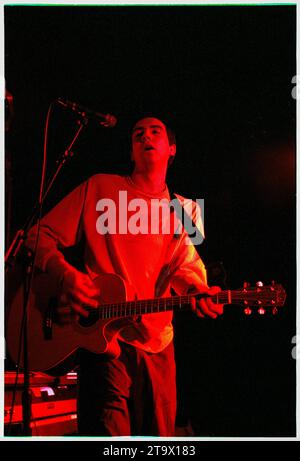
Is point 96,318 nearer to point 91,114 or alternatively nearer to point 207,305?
point 207,305

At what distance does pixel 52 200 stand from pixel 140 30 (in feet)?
3.06

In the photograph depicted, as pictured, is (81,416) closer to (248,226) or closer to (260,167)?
(248,226)

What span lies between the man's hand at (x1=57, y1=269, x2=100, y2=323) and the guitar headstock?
0.66m

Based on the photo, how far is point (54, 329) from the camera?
2.72m

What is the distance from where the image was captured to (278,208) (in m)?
2.82

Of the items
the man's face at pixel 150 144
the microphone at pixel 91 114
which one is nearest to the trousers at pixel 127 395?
the man's face at pixel 150 144

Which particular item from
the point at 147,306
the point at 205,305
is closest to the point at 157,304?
the point at 147,306

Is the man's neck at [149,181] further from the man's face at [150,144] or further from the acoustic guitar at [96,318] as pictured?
the acoustic guitar at [96,318]

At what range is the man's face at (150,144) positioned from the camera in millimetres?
2877

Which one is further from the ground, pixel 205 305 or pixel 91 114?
pixel 91 114

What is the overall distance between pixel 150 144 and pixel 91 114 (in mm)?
316

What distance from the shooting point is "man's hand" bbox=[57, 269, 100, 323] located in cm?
271

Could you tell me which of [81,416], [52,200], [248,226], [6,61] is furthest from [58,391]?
[6,61]

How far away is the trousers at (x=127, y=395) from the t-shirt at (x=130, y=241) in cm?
9
